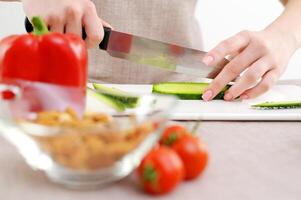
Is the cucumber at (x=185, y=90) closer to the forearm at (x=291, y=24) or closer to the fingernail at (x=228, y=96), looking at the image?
the fingernail at (x=228, y=96)

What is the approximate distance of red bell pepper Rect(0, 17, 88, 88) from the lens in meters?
0.90

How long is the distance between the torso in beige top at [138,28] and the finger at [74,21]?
0.32m

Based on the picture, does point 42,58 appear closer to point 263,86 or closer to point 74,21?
point 74,21

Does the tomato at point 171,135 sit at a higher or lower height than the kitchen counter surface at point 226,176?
higher

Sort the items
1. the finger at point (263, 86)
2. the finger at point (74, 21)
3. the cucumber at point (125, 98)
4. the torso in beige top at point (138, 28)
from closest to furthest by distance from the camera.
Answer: the cucumber at point (125, 98)
the finger at point (74, 21)
the finger at point (263, 86)
the torso in beige top at point (138, 28)

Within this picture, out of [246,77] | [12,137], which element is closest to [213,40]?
[246,77]

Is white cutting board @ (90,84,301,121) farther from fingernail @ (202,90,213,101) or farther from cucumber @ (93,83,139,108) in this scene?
cucumber @ (93,83,139,108)

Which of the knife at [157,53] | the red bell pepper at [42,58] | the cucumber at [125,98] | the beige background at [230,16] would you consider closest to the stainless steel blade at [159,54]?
the knife at [157,53]

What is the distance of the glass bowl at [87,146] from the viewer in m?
0.58

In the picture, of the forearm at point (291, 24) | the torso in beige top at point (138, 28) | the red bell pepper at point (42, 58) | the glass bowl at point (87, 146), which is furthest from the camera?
the torso in beige top at point (138, 28)

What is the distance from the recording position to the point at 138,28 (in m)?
1.41

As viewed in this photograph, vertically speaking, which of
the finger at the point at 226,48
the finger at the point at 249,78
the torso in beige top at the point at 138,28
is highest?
the finger at the point at 226,48

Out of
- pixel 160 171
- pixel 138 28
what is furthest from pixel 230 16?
pixel 160 171

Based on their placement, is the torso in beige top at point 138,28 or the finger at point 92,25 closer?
the finger at point 92,25
